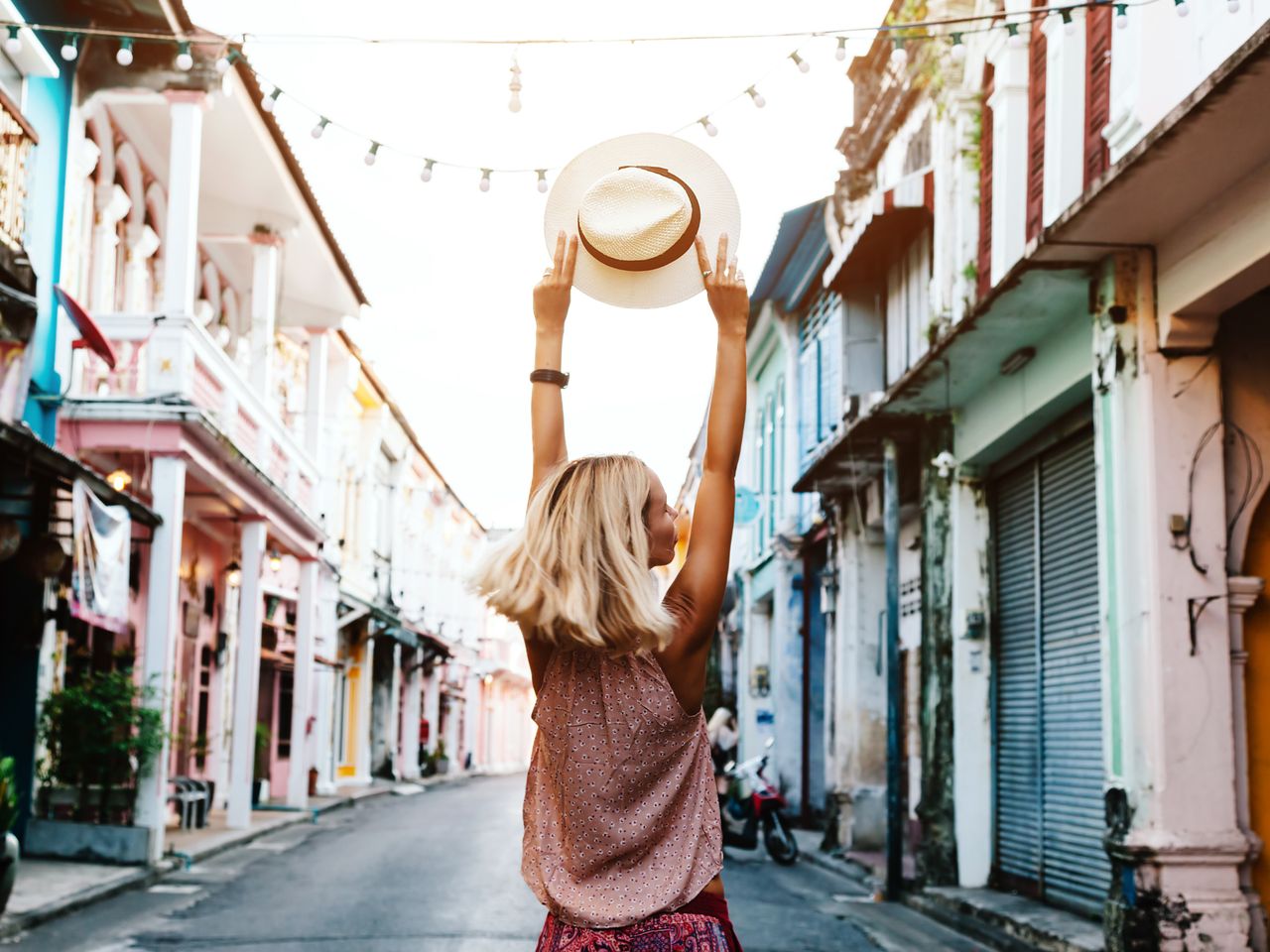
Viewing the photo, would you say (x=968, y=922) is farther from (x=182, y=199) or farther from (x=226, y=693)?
(x=226, y=693)

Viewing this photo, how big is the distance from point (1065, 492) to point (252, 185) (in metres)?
10.1

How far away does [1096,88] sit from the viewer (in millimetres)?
9820

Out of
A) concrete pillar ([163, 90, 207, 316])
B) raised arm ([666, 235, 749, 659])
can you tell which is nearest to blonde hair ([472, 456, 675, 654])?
raised arm ([666, 235, 749, 659])

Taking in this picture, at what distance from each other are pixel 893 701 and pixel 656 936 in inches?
429

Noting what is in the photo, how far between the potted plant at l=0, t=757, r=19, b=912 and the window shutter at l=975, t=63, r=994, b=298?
24.5 feet

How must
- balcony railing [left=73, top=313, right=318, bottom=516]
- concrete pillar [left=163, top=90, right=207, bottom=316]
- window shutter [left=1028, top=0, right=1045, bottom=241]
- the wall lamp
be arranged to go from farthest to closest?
concrete pillar [left=163, top=90, right=207, bottom=316], balcony railing [left=73, top=313, right=318, bottom=516], window shutter [left=1028, top=0, right=1045, bottom=241], the wall lamp

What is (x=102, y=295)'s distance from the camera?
605 inches

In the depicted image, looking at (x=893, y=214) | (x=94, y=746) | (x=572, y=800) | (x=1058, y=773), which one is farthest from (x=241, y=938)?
(x=893, y=214)

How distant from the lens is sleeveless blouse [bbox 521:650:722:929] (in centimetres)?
226

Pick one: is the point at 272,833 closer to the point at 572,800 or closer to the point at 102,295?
the point at 102,295

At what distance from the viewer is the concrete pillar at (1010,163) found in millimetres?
11312

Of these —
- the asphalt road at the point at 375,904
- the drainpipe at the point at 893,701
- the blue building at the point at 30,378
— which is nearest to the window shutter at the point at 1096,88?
the drainpipe at the point at 893,701

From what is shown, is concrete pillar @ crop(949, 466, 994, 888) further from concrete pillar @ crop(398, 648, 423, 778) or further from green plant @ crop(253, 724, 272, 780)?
concrete pillar @ crop(398, 648, 423, 778)

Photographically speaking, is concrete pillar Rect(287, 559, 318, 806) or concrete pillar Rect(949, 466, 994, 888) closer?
concrete pillar Rect(949, 466, 994, 888)
